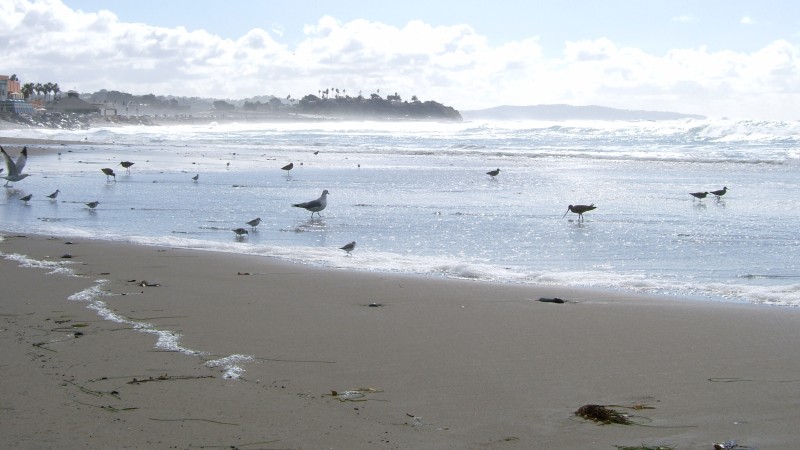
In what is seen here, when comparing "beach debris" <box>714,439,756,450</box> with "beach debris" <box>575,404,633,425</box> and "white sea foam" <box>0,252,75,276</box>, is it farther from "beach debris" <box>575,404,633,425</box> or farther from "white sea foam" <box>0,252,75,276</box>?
"white sea foam" <box>0,252,75,276</box>

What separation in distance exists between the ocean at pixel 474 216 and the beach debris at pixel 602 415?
11.1 ft

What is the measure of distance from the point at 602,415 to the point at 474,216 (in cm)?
986

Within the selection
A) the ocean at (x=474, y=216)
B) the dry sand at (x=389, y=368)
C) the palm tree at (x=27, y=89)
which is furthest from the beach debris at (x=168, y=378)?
the palm tree at (x=27, y=89)

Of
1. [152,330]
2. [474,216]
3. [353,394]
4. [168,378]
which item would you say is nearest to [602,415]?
[353,394]

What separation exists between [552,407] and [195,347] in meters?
2.20

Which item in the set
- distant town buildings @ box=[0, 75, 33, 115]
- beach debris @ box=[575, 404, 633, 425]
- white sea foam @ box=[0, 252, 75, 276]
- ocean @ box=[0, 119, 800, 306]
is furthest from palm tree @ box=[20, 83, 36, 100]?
beach debris @ box=[575, 404, 633, 425]

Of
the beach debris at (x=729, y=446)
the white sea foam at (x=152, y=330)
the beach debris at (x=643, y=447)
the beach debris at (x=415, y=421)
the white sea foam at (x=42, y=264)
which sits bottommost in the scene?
the white sea foam at (x=42, y=264)

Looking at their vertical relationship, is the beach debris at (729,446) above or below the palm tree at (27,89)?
below

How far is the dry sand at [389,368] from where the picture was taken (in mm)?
3867

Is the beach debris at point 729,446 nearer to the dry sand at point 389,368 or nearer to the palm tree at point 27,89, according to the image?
the dry sand at point 389,368

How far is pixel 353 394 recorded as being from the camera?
→ 14.5ft

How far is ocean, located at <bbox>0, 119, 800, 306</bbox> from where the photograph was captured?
897 centimetres

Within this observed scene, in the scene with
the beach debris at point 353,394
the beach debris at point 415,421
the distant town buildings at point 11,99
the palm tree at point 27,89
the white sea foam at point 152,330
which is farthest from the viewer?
the palm tree at point 27,89

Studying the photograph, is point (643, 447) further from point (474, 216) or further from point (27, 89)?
point (27, 89)
